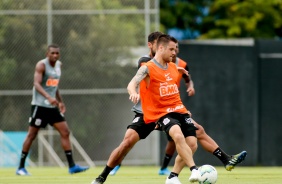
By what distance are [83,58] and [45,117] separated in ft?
21.7

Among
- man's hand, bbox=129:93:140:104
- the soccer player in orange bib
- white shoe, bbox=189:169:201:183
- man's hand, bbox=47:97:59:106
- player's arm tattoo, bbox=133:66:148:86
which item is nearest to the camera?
man's hand, bbox=129:93:140:104

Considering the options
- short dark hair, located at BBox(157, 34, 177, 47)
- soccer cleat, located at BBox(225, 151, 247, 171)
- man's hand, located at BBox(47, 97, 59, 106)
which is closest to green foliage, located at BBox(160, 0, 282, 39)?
man's hand, located at BBox(47, 97, 59, 106)

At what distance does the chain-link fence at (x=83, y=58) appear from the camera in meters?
22.8

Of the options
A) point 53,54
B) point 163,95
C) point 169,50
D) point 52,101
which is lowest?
point 52,101

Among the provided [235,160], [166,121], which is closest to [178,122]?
[166,121]

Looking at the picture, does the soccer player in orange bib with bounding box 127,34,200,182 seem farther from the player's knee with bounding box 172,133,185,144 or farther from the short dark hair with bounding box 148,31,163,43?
the short dark hair with bounding box 148,31,163,43

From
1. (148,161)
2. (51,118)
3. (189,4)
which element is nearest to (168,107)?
(51,118)

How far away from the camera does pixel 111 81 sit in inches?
901

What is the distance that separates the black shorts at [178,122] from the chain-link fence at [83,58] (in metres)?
11.1

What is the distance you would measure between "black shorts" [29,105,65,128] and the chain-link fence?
20.7 ft

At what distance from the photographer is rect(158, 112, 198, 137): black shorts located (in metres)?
11.4

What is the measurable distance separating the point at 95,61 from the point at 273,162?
513 centimetres

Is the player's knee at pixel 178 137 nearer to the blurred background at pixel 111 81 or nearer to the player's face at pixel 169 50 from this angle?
the player's face at pixel 169 50

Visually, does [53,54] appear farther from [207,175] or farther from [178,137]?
[207,175]
